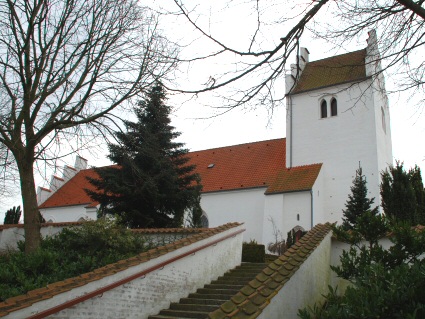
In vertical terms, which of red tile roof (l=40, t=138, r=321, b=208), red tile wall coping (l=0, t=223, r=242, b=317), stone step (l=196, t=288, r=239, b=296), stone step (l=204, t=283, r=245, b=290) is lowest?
stone step (l=196, t=288, r=239, b=296)

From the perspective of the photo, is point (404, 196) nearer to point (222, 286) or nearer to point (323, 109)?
point (323, 109)

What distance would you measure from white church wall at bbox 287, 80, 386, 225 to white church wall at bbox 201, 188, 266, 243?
10.6 ft

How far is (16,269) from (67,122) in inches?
154

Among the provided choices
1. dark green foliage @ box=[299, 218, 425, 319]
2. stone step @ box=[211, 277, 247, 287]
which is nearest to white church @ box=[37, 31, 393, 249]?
stone step @ box=[211, 277, 247, 287]

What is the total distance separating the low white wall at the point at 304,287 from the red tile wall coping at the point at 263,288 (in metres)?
0.09

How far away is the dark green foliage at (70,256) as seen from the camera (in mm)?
8320

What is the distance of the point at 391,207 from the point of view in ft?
55.2

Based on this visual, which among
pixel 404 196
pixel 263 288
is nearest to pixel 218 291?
pixel 263 288

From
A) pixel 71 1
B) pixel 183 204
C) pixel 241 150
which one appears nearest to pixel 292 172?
pixel 241 150

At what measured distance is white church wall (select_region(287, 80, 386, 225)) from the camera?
2236cm

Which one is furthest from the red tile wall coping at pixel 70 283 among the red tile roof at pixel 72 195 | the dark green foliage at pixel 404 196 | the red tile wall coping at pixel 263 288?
the red tile roof at pixel 72 195

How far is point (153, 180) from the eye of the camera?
51.3ft

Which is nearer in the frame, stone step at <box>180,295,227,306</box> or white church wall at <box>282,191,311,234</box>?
stone step at <box>180,295,227,306</box>

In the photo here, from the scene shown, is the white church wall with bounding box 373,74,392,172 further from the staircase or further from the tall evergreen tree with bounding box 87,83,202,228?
the staircase
